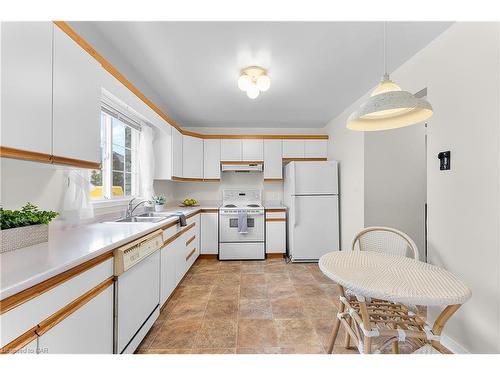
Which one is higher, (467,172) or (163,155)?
(163,155)

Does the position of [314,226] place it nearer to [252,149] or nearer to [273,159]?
[273,159]

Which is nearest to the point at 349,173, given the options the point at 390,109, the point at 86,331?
the point at 390,109

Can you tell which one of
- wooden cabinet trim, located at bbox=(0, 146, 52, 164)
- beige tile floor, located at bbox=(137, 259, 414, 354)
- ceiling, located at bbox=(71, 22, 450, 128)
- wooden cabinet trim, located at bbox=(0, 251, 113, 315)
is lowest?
beige tile floor, located at bbox=(137, 259, 414, 354)

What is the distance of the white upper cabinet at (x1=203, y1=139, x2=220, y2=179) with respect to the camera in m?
3.97

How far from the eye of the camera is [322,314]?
6.84 feet

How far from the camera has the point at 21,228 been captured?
110 cm

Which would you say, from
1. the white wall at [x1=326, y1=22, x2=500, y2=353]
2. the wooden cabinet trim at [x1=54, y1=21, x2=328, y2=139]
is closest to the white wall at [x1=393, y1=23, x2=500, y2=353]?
the white wall at [x1=326, y1=22, x2=500, y2=353]

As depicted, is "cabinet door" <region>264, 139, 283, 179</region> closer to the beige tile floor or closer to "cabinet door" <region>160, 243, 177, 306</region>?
the beige tile floor

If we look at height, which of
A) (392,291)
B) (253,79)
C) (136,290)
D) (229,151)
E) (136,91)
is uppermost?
(253,79)

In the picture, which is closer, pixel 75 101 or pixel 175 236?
pixel 75 101

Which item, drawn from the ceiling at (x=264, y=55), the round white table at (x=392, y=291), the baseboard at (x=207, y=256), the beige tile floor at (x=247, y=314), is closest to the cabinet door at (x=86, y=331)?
the beige tile floor at (x=247, y=314)

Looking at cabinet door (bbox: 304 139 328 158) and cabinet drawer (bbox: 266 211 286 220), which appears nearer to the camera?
cabinet drawer (bbox: 266 211 286 220)

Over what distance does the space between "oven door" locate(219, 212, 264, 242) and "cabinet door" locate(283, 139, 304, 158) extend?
1191 millimetres

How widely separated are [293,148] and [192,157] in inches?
70.1
